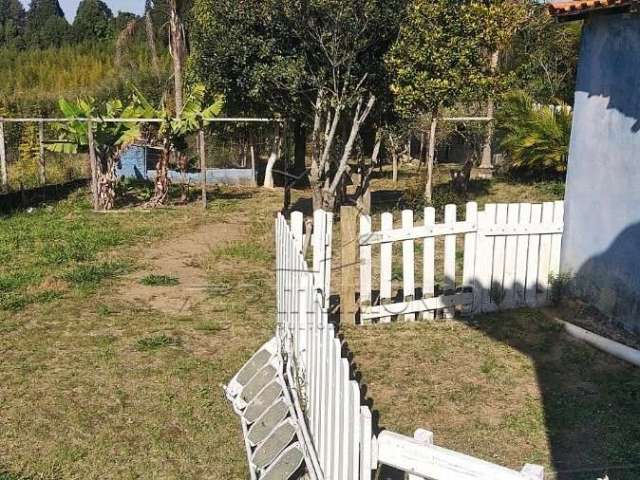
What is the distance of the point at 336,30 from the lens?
10328 millimetres

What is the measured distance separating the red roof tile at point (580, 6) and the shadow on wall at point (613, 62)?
0.76ft

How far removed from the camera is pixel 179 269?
9.06m

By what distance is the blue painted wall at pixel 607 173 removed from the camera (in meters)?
5.95

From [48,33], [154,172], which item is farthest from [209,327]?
[48,33]

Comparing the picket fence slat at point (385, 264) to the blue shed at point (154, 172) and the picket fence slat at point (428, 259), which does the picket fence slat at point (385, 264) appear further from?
the blue shed at point (154, 172)

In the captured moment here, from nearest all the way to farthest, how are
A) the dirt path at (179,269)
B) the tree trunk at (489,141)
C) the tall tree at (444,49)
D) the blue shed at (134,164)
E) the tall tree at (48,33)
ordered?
the dirt path at (179,269) < the tall tree at (444,49) < the tree trunk at (489,141) < the blue shed at (134,164) < the tall tree at (48,33)

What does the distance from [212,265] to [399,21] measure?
4.84 meters

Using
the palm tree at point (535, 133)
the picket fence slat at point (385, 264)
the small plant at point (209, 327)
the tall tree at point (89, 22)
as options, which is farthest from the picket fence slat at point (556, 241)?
the tall tree at point (89, 22)

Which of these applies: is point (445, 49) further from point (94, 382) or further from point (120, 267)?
point (94, 382)

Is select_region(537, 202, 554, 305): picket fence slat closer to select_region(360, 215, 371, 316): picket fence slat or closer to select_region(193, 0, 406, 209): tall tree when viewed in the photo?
select_region(360, 215, 371, 316): picket fence slat

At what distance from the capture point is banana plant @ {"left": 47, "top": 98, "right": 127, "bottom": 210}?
13508 millimetres

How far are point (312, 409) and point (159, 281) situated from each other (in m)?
4.83

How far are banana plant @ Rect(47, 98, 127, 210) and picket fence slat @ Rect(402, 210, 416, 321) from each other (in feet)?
28.6

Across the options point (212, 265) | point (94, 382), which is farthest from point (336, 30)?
point (94, 382)
